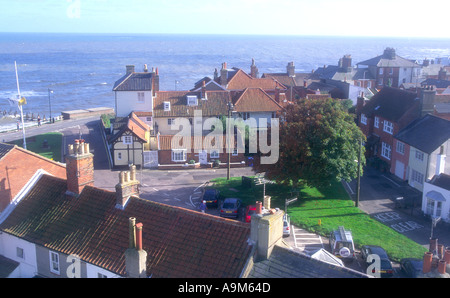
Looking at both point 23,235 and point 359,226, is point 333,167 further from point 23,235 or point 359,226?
point 23,235

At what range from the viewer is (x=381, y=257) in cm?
2206

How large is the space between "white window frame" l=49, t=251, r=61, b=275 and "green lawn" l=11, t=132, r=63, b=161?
2704cm

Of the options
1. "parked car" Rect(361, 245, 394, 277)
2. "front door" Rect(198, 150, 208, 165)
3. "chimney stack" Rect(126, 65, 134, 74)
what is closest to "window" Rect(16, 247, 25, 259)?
"parked car" Rect(361, 245, 394, 277)

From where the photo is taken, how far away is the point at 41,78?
440 feet

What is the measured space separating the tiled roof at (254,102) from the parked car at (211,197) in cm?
1966

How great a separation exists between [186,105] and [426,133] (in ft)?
80.1

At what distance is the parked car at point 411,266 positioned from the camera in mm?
20500

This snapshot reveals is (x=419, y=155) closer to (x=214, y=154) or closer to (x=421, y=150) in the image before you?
(x=421, y=150)

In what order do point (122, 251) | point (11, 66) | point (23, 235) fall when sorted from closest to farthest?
point (122, 251), point (23, 235), point (11, 66)

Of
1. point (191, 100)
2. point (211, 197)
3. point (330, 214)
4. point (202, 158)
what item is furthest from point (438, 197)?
point (191, 100)

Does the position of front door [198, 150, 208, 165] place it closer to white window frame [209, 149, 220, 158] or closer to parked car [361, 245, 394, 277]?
white window frame [209, 149, 220, 158]

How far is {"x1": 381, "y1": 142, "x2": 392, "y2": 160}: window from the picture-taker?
135 feet

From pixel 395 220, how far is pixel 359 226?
10.5ft
